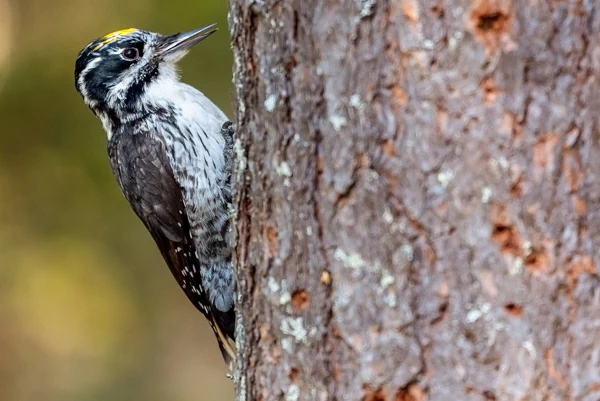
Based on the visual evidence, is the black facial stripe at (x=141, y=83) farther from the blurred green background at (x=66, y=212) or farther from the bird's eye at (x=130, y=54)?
the blurred green background at (x=66, y=212)

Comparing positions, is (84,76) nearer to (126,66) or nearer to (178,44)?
(126,66)

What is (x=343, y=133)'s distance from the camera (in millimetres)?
2008

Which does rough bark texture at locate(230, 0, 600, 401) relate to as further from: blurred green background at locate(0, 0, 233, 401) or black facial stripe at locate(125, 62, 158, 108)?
blurred green background at locate(0, 0, 233, 401)

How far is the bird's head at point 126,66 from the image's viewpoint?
158 inches

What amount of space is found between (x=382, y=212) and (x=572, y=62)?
536 millimetres

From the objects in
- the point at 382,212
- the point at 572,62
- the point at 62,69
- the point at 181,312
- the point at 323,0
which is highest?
the point at 62,69

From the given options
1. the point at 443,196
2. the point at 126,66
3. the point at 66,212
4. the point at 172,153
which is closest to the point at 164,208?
the point at 172,153

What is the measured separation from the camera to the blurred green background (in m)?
7.93

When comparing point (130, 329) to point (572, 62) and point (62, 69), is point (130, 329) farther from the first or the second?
point (572, 62)

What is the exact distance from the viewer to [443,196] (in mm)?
1912

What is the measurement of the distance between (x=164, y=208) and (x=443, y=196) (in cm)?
223

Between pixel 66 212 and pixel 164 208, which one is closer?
pixel 164 208

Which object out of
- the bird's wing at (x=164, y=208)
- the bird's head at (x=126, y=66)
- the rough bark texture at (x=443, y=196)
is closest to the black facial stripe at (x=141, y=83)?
the bird's head at (x=126, y=66)

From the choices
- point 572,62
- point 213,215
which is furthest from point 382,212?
point 213,215
